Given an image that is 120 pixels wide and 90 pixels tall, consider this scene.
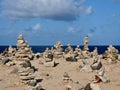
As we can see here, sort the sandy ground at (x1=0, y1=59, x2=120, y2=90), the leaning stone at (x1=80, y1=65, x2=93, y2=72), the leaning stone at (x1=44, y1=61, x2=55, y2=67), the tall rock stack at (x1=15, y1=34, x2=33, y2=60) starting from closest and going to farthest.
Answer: the sandy ground at (x1=0, y1=59, x2=120, y2=90) → the leaning stone at (x1=80, y1=65, x2=93, y2=72) → the leaning stone at (x1=44, y1=61, x2=55, y2=67) → the tall rock stack at (x1=15, y1=34, x2=33, y2=60)

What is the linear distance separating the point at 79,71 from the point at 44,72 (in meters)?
4.93

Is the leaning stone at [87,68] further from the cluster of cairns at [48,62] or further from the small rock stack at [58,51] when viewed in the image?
the small rock stack at [58,51]

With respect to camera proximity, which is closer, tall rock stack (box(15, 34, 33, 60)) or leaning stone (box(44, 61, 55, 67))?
leaning stone (box(44, 61, 55, 67))

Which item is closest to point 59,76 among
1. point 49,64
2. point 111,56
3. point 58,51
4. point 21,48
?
point 49,64

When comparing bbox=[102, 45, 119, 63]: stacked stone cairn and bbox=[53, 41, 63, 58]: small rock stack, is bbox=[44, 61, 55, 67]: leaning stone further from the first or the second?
bbox=[53, 41, 63, 58]: small rock stack

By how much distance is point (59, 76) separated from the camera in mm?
49031

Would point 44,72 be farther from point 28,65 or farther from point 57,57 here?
point 57,57

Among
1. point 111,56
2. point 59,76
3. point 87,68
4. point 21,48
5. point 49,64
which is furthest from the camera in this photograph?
point 111,56

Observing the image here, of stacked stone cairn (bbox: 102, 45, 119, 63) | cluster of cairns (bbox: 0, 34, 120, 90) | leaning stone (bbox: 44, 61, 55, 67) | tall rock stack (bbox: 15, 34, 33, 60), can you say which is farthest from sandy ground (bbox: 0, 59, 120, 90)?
tall rock stack (bbox: 15, 34, 33, 60)

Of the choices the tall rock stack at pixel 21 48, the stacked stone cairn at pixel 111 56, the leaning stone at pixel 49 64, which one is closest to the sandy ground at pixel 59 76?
the leaning stone at pixel 49 64

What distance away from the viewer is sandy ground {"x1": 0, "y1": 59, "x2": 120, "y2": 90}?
42.2m

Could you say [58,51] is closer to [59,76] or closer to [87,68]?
[87,68]

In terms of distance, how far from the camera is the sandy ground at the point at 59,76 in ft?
138

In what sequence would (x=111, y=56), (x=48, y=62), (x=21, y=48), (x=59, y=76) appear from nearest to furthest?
(x=59, y=76), (x=48, y=62), (x=21, y=48), (x=111, y=56)
